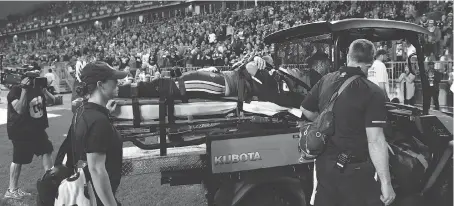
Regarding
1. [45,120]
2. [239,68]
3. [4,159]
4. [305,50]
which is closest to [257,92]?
[239,68]

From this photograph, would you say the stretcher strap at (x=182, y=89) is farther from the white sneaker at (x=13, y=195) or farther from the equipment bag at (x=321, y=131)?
the white sneaker at (x=13, y=195)

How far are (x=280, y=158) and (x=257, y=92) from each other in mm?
880

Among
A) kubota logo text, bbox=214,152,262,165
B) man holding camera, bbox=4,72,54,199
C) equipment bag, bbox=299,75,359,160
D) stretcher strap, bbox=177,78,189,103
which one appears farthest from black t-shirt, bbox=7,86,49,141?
equipment bag, bbox=299,75,359,160

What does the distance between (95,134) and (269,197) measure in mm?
1663

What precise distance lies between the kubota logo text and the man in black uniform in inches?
28.0

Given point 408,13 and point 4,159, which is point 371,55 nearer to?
point 4,159

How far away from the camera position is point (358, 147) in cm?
286

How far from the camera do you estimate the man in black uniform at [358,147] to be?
109 inches

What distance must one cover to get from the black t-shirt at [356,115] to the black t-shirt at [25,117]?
397 cm

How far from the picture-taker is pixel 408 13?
1692 centimetres

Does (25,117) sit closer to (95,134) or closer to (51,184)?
(51,184)

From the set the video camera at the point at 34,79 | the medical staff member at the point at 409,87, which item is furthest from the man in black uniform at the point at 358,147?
the video camera at the point at 34,79

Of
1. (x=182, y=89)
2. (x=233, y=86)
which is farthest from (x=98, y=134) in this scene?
(x=233, y=86)

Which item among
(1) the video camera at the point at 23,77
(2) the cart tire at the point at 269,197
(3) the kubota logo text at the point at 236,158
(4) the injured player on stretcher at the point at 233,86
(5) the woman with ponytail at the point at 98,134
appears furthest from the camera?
(1) the video camera at the point at 23,77
